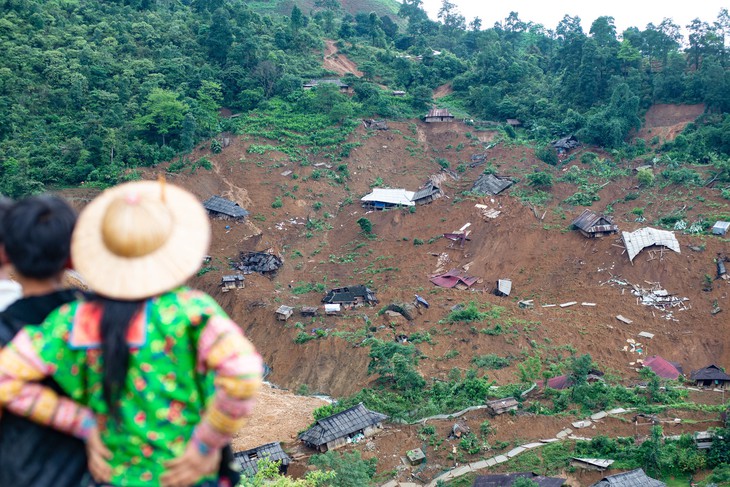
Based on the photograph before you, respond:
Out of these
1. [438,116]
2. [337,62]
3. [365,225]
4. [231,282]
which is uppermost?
[337,62]

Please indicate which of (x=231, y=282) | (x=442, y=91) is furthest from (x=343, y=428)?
(x=442, y=91)

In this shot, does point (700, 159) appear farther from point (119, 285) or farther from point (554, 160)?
point (119, 285)

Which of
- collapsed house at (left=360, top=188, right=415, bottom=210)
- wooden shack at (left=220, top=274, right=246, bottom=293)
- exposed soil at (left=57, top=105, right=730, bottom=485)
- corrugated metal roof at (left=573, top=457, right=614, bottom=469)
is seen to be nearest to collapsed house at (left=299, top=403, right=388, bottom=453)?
exposed soil at (left=57, top=105, right=730, bottom=485)

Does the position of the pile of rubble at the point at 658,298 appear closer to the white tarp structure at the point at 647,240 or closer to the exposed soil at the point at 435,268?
the exposed soil at the point at 435,268

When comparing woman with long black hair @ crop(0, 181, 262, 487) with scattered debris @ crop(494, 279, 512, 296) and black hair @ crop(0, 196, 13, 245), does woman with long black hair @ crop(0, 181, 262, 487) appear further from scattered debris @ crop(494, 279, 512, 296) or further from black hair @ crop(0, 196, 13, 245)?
scattered debris @ crop(494, 279, 512, 296)

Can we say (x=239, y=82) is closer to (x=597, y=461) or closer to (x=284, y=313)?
(x=284, y=313)

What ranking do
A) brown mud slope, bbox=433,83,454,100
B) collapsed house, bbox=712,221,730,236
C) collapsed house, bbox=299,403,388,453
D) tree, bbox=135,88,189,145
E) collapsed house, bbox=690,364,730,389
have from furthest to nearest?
brown mud slope, bbox=433,83,454,100 → tree, bbox=135,88,189,145 → collapsed house, bbox=712,221,730,236 → collapsed house, bbox=690,364,730,389 → collapsed house, bbox=299,403,388,453

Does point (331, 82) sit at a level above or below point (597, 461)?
above
